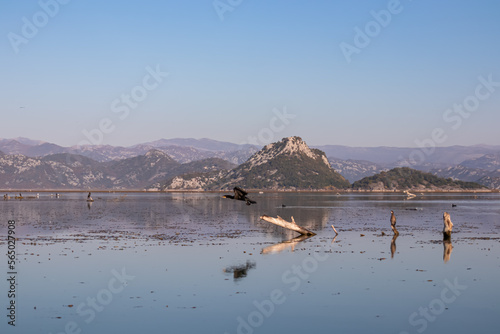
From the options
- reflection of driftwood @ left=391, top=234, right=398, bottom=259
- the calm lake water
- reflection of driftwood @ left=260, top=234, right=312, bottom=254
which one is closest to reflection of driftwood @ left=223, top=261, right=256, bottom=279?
the calm lake water

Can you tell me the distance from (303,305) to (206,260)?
14.8 meters

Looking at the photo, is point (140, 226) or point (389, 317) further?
point (140, 226)

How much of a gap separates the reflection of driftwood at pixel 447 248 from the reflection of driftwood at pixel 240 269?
13.7 metres

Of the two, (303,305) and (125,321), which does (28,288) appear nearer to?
(125,321)

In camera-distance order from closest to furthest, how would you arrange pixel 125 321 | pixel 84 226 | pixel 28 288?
pixel 125 321 → pixel 28 288 → pixel 84 226

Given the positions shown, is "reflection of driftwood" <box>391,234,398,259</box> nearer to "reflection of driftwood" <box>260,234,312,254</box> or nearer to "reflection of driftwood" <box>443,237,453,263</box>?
"reflection of driftwood" <box>443,237,453,263</box>

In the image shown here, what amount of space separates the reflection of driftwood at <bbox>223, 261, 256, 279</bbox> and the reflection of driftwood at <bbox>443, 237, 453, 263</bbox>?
44.8ft

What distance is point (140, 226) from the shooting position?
7094cm

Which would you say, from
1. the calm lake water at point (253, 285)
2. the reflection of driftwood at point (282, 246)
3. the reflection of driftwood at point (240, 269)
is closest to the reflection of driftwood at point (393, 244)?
the calm lake water at point (253, 285)

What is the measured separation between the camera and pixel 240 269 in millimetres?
35938

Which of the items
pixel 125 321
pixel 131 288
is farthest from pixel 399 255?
pixel 125 321

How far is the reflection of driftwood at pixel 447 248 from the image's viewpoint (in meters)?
40.9

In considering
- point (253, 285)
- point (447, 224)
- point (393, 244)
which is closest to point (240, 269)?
point (253, 285)

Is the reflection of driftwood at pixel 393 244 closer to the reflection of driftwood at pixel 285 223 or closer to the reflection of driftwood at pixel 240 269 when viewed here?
the reflection of driftwood at pixel 285 223
